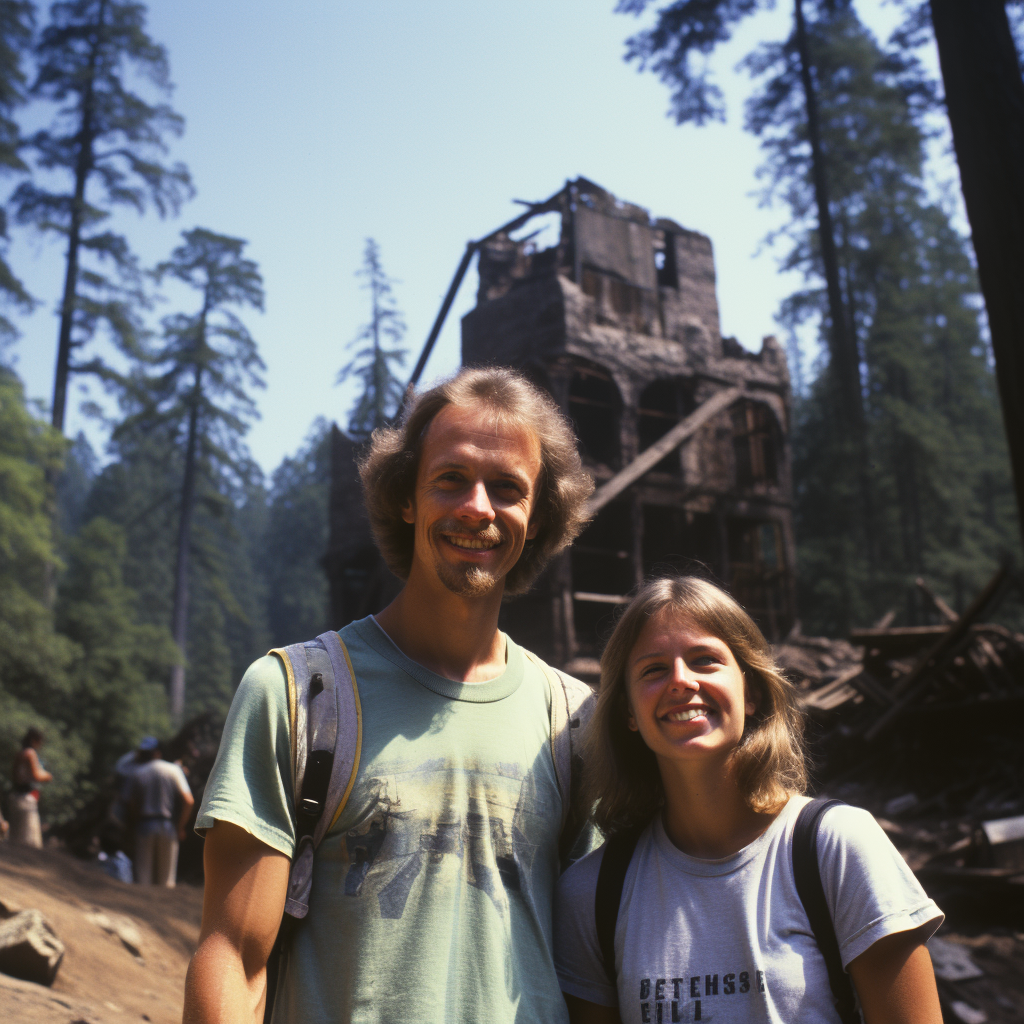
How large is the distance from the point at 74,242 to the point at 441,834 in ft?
97.2

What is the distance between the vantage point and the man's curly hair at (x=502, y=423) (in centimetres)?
256

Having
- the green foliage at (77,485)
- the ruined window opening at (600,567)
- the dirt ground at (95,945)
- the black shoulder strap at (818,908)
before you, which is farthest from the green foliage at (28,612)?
the green foliage at (77,485)

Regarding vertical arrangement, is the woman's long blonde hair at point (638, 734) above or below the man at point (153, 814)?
above

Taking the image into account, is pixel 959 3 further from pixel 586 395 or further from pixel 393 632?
pixel 586 395

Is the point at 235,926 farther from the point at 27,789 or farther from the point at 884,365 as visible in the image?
the point at 884,365

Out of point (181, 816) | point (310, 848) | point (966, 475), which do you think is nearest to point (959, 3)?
point (310, 848)

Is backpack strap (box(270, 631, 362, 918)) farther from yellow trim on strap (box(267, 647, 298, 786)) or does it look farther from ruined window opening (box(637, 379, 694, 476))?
ruined window opening (box(637, 379, 694, 476))

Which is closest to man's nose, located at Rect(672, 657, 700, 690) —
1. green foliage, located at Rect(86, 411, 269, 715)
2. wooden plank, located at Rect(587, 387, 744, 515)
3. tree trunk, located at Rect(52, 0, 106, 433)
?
wooden plank, located at Rect(587, 387, 744, 515)

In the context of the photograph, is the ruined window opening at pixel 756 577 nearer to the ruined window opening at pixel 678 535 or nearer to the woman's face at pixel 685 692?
the ruined window opening at pixel 678 535

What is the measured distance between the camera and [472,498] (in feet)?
7.72

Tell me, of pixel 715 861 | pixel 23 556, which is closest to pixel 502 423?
pixel 715 861

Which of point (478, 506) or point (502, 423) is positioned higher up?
point (502, 423)

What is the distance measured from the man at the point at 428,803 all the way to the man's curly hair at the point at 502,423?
1 cm

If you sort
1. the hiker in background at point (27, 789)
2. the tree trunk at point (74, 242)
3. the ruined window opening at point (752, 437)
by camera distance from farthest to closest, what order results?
1. the tree trunk at point (74, 242)
2. the ruined window opening at point (752, 437)
3. the hiker in background at point (27, 789)
